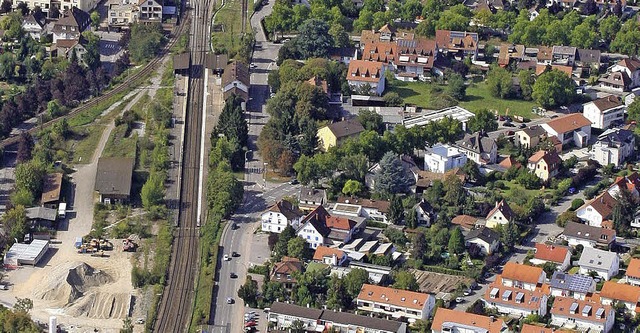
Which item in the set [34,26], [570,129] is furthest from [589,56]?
[34,26]

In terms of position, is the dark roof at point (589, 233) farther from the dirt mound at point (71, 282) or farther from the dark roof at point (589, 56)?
the dark roof at point (589, 56)

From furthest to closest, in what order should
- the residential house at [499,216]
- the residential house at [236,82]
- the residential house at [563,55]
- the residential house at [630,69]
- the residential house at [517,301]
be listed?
the residential house at [563,55] → the residential house at [630,69] → the residential house at [236,82] → the residential house at [499,216] → the residential house at [517,301]

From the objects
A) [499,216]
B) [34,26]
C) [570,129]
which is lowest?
[499,216]

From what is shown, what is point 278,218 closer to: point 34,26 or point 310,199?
point 310,199

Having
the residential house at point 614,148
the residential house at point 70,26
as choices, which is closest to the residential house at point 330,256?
the residential house at point 614,148

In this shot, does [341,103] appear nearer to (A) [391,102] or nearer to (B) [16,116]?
(A) [391,102]
